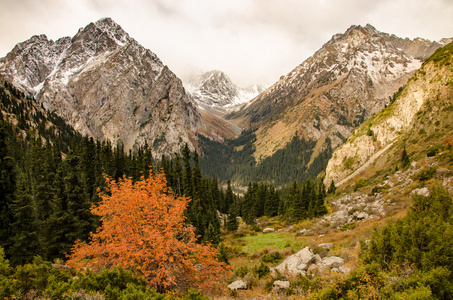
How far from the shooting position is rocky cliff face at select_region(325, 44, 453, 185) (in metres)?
42.3

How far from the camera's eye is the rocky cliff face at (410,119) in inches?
1665

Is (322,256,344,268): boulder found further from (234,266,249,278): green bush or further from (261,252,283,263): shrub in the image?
(261,252,283,263): shrub

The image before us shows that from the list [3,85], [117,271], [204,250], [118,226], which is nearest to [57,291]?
[117,271]

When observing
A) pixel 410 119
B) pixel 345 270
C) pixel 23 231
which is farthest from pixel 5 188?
pixel 410 119

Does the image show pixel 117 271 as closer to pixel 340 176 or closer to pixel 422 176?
pixel 422 176

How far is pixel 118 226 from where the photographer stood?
12.7 m

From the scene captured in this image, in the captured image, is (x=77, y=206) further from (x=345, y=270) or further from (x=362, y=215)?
(x=362, y=215)

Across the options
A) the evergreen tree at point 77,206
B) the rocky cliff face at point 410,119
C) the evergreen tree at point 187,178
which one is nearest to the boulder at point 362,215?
the rocky cliff face at point 410,119

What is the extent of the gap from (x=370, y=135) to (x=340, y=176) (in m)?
17.3

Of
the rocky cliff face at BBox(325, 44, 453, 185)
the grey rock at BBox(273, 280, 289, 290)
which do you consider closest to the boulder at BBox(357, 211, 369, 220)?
the grey rock at BBox(273, 280, 289, 290)

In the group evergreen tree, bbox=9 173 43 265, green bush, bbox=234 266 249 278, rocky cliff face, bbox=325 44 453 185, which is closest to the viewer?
green bush, bbox=234 266 249 278

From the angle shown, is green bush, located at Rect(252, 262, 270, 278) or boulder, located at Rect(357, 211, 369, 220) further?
boulder, located at Rect(357, 211, 369, 220)

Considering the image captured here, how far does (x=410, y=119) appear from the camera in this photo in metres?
58.6

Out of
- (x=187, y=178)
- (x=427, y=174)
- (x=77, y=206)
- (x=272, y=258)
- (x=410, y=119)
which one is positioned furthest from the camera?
(x=410, y=119)
